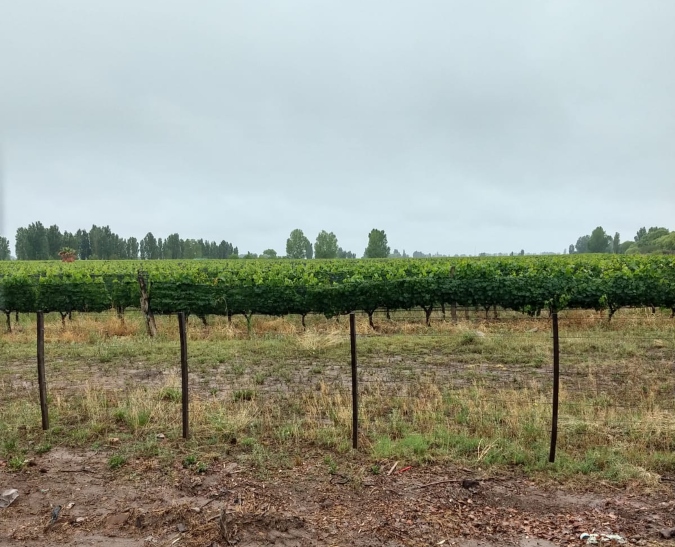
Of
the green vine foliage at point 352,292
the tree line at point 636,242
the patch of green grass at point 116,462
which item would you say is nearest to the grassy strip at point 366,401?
the patch of green grass at point 116,462

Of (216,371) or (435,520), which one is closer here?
(435,520)

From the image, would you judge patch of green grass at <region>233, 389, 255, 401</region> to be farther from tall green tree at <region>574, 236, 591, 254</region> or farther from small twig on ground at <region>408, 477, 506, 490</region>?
tall green tree at <region>574, 236, 591, 254</region>

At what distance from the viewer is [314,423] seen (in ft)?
18.7

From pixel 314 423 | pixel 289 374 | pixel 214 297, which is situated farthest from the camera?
pixel 214 297

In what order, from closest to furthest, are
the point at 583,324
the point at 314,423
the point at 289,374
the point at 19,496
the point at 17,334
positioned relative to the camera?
the point at 19,496 → the point at 314,423 → the point at 289,374 → the point at 17,334 → the point at 583,324

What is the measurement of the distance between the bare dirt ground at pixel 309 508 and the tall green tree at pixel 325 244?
94875mm

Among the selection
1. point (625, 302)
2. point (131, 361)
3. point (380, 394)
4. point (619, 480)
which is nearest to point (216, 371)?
point (131, 361)

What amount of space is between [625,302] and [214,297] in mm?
14354

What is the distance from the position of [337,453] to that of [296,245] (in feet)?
324

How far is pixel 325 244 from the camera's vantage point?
328 feet

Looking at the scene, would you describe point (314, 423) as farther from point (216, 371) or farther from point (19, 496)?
point (216, 371)

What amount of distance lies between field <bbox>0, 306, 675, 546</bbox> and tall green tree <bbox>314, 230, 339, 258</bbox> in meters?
90.3

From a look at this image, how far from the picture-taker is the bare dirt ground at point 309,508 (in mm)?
3461

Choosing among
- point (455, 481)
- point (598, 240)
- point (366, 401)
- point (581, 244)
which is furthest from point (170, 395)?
point (581, 244)
